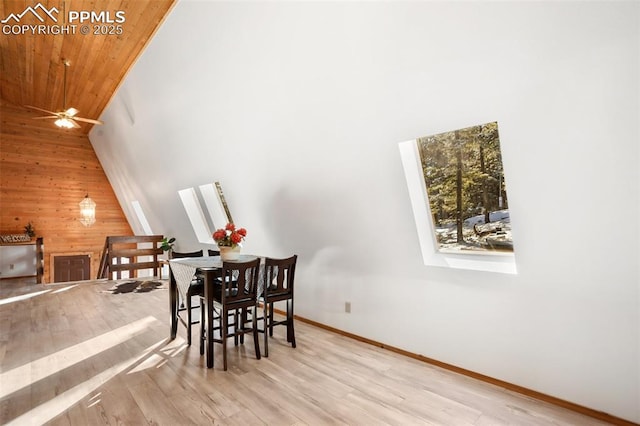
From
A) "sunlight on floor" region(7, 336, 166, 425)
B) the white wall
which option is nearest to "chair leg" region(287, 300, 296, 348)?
the white wall

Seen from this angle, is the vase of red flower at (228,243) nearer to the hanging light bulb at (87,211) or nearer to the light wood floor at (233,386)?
the light wood floor at (233,386)

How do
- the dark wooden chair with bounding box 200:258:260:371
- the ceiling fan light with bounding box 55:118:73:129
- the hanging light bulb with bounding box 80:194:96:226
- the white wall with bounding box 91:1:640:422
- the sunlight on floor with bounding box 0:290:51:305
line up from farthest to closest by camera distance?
the hanging light bulb with bounding box 80:194:96:226 < the sunlight on floor with bounding box 0:290:51:305 < the ceiling fan light with bounding box 55:118:73:129 < the dark wooden chair with bounding box 200:258:260:371 < the white wall with bounding box 91:1:640:422

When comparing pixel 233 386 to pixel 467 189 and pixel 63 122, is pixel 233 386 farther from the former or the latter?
pixel 63 122

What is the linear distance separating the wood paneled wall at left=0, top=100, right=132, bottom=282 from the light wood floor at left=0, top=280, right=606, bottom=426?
16.7ft

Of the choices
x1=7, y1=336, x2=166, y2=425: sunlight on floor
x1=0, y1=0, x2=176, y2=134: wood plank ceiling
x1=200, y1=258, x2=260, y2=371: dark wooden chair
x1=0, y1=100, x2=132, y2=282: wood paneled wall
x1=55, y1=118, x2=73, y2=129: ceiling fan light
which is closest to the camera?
x1=7, y1=336, x2=166, y2=425: sunlight on floor

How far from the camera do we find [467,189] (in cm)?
283

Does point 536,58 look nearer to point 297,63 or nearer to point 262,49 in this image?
point 297,63

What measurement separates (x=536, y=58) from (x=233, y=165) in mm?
3566

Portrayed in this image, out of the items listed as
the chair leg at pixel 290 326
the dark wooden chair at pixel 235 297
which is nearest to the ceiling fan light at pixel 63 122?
the dark wooden chair at pixel 235 297

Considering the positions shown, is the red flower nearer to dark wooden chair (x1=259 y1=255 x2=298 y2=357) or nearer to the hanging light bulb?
dark wooden chair (x1=259 y1=255 x2=298 y2=357)

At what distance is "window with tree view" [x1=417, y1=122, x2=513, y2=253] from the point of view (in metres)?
2.59

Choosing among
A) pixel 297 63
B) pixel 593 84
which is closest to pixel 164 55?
pixel 297 63

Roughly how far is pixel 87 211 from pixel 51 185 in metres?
0.93

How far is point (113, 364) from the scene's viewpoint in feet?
9.80
